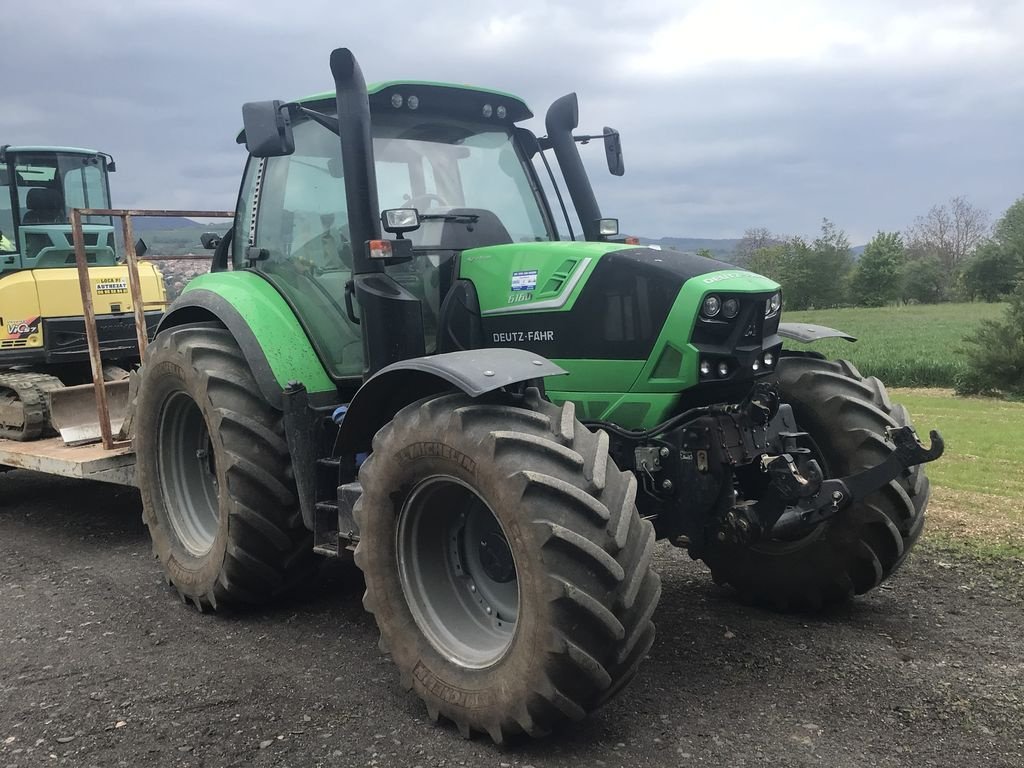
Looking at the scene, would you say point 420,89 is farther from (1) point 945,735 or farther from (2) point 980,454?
(2) point 980,454

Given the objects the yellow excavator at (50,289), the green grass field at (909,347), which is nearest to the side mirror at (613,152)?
the yellow excavator at (50,289)

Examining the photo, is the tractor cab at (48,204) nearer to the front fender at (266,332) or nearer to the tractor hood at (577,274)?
the front fender at (266,332)

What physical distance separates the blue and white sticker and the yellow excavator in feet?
14.9

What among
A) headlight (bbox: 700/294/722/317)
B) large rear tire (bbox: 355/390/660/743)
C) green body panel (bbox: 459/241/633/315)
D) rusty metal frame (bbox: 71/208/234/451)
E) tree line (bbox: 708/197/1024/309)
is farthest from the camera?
tree line (bbox: 708/197/1024/309)

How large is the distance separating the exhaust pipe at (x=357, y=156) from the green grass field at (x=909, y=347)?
24.3 ft

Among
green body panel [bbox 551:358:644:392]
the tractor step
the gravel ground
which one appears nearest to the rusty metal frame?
the gravel ground

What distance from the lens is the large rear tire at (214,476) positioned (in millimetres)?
4719

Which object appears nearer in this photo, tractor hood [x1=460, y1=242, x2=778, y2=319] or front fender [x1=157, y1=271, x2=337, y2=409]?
tractor hood [x1=460, y1=242, x2=778, y2=319]

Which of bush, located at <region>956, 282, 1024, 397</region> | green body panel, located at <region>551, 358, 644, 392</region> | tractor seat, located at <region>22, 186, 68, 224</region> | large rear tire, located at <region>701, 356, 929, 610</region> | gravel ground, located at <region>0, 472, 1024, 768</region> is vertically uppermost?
tractor seat, located at <region>22, 186, 68, 224</region>

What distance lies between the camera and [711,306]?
399 cm

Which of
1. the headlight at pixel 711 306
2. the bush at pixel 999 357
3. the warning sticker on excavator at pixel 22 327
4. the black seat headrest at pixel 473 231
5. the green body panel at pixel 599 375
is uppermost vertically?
the black seat headrest at pixel 473 231

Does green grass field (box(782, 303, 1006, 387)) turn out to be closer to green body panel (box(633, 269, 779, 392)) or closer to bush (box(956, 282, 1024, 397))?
bush (box(956, 282, 1024, 397))

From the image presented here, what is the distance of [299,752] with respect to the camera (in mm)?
3482

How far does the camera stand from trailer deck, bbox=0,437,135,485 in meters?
6.30
